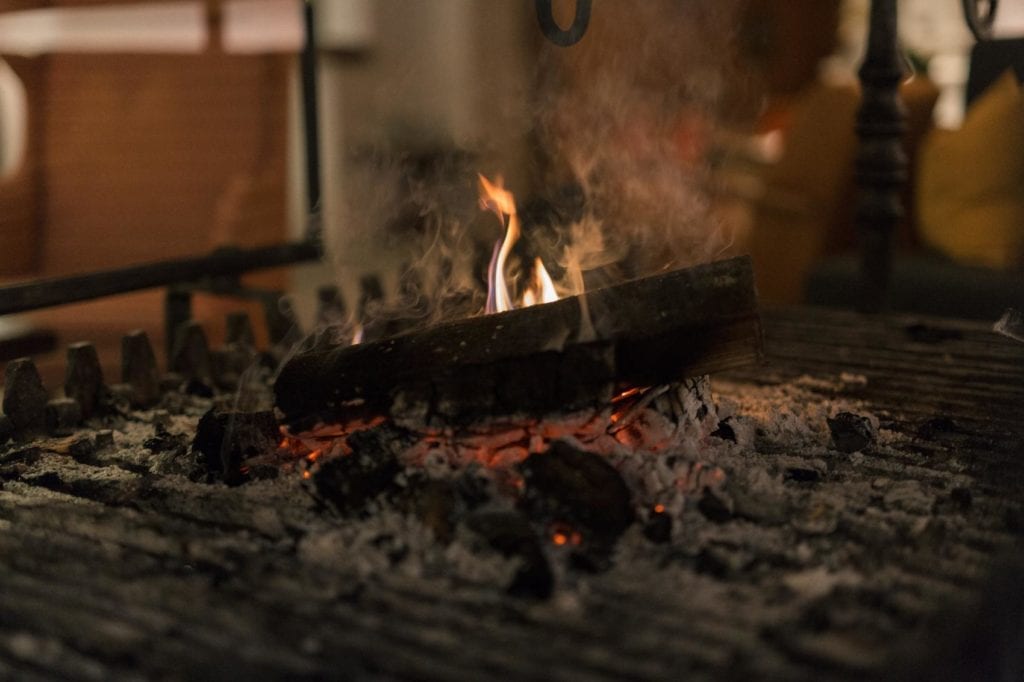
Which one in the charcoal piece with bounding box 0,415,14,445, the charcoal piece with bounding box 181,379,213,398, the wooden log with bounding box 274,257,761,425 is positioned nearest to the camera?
the wooden log with bounding box 274,257,761,425

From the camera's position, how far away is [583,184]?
7.36 ft

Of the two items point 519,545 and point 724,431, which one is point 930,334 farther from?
point 519,545

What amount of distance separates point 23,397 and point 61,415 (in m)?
0.08

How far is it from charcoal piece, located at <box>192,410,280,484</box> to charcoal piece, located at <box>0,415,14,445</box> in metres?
0.38

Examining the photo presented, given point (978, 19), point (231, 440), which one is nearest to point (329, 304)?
point (231, 440)

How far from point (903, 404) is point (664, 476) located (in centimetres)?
69

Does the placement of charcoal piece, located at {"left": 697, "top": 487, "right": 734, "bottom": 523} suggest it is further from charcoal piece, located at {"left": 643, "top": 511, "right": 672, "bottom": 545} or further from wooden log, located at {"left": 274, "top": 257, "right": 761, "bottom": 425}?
wooden log, located at {"left": 274, "top": 257, "right": 761, "bottom": 425}

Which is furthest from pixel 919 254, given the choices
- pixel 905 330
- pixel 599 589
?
pixel 599 589

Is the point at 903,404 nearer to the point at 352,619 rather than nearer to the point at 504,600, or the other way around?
the point at 504,600

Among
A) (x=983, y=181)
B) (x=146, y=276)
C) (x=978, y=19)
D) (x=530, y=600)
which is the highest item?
(x=978, y=19)

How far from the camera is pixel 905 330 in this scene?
229 cm

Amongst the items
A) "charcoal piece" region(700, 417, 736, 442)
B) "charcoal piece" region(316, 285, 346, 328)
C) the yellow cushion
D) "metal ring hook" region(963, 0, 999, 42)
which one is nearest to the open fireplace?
"charcoal piece" region(700, 417, 736, 442)

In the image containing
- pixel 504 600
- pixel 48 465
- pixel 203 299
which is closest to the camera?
pixel 504 600

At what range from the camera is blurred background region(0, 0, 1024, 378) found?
9.41 feet
